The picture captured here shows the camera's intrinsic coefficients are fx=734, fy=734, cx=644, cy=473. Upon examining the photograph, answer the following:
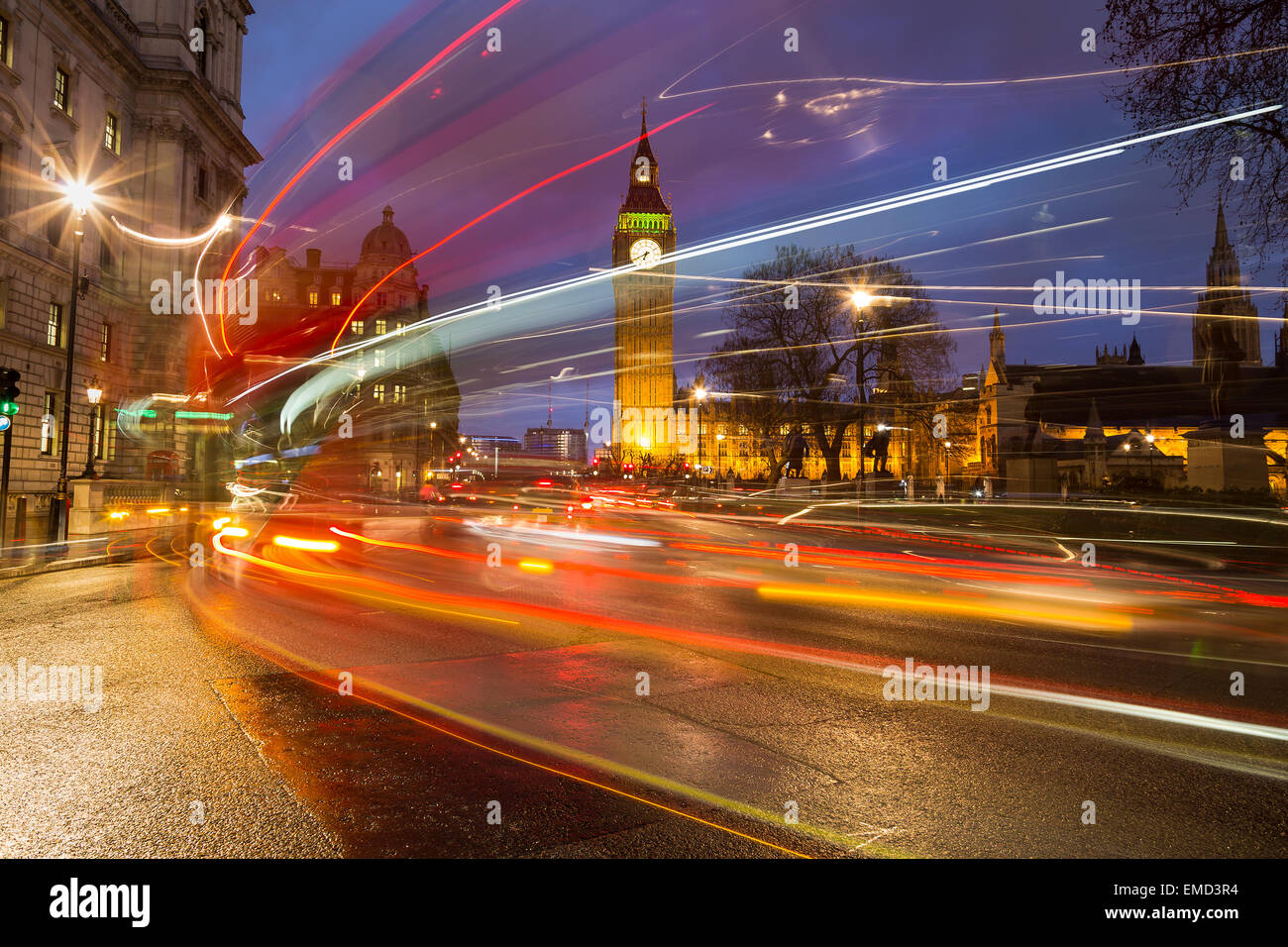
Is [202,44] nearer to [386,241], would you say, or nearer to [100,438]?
[100,438]

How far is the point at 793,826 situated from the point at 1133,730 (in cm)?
325

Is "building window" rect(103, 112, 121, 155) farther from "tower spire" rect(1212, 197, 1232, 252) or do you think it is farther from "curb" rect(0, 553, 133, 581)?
"tower spire" rect(1212, 197, 1232, 252)

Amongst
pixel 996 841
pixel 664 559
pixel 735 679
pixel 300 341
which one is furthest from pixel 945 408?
pixel 300 341

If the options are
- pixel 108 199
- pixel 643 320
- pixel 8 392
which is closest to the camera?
pixel 8 392

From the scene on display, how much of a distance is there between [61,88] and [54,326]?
968 centimetres

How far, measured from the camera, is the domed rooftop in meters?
79.5

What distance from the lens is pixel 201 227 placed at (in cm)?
4069

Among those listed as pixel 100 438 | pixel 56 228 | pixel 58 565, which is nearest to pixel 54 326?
pixel 56 228

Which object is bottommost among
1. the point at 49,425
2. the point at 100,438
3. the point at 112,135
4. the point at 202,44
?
the point at 100,438

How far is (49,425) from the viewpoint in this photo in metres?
29.0

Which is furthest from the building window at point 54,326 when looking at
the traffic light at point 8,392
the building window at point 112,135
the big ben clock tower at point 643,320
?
the big ben clock tower at point 643,320

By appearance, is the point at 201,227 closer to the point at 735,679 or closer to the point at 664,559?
the point at 664,559

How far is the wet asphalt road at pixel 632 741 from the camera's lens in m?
3.74

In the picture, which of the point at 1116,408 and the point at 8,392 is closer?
the point at 8,392
